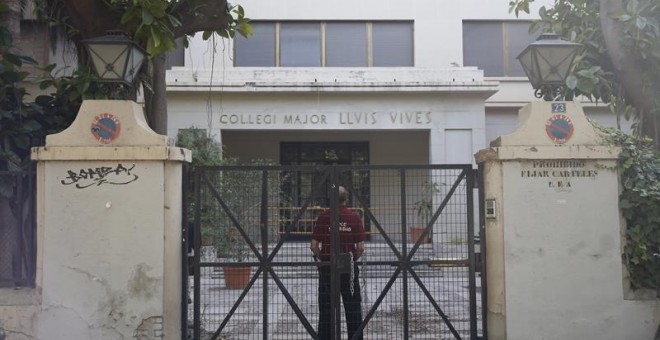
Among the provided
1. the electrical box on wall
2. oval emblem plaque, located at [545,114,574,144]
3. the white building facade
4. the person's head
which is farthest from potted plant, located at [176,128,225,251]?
oval emblem plaque, located at [545,114,574,144]

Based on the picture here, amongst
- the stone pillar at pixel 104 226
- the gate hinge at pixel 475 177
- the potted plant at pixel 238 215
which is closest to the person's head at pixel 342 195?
the potted plant at pixel 238 215

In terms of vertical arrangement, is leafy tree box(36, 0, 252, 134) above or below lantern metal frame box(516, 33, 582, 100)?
above

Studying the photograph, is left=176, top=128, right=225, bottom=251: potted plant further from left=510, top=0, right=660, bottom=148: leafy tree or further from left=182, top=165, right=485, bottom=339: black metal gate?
left=510, top=0, right=660, bottom=148: leafy tree

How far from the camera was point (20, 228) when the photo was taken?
657 cm

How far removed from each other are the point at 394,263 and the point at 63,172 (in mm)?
3780

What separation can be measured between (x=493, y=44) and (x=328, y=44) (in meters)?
5.18

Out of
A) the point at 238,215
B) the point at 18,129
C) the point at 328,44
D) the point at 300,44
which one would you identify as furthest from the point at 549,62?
the point at 300,44

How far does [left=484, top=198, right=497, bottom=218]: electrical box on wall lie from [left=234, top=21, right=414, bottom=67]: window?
39.0ft

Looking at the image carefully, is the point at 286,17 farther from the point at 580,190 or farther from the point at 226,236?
the point at 580,190

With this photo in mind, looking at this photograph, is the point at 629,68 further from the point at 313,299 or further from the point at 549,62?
the point at 313,299

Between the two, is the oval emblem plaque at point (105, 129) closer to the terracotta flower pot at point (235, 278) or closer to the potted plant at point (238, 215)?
the potted plant at point (238, 215)

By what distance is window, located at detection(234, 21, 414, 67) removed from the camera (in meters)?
18.0

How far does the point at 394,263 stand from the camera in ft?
22.0

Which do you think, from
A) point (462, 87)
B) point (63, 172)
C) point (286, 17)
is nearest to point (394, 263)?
Result: point (63, 172)
